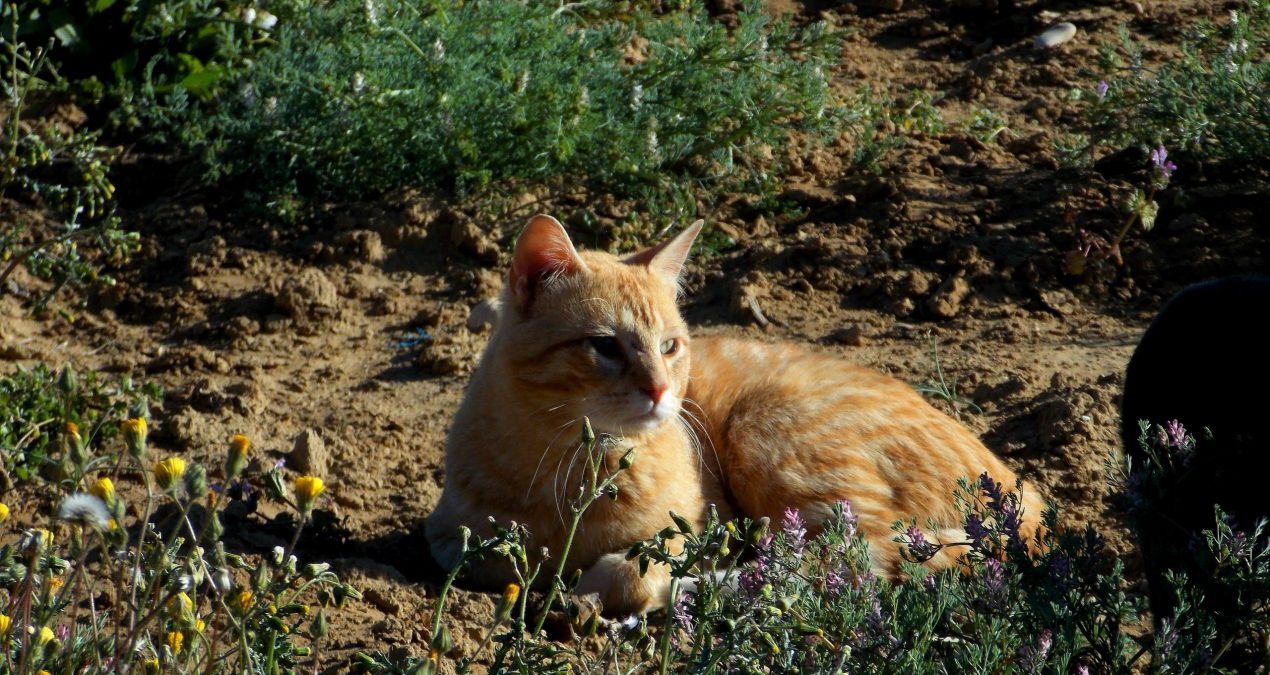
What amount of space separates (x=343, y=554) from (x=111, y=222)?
167 cm

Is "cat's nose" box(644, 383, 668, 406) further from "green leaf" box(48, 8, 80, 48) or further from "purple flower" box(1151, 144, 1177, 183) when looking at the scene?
"green leaf" box(48, 8, 80, 48)

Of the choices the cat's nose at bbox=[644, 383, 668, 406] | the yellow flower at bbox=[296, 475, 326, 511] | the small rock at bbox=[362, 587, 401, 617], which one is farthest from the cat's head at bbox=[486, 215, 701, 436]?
the yellow flower at bbox=[296, 475, 326, 511]

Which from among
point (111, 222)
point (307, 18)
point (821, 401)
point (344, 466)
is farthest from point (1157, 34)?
point (111, 222)

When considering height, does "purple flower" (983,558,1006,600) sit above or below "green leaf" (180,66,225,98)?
below

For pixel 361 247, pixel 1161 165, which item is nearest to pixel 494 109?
pixel 361 247

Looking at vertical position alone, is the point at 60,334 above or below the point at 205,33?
below

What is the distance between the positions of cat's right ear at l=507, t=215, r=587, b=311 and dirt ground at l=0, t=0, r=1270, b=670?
3.33ft

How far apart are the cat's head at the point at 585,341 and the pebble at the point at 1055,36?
171 inches

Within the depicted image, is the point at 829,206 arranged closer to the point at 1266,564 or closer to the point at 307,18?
the point at 307,18

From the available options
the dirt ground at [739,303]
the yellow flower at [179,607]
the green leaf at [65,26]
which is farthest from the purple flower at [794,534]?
the green leaf at [65,26]

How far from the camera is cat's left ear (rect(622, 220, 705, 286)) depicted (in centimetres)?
464

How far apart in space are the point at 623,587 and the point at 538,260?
1.14 metres

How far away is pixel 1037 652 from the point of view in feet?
8.70

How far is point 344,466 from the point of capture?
506 centimetres
